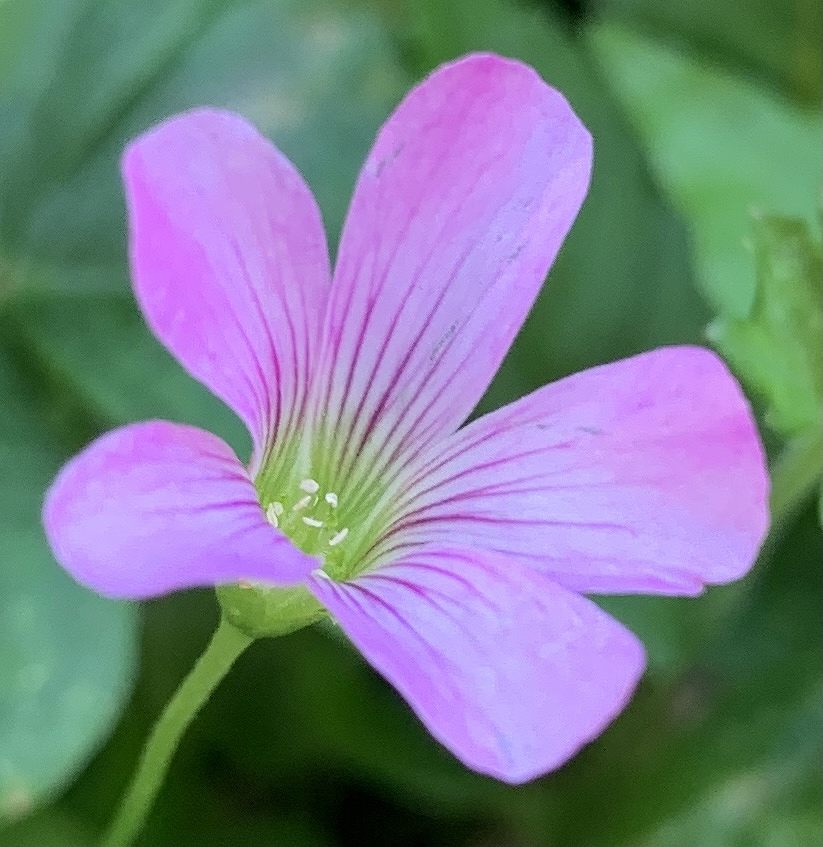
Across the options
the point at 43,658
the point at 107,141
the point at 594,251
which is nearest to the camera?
the point at 43,658

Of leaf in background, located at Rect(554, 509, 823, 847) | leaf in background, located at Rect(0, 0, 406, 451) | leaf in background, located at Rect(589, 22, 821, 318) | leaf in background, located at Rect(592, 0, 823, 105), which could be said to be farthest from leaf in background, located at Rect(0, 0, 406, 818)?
leaf in background, located at Rect(554, 509, 823, 847)

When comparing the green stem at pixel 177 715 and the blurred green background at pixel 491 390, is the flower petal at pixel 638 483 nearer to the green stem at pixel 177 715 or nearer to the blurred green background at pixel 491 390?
the green stem at pixel 177 715

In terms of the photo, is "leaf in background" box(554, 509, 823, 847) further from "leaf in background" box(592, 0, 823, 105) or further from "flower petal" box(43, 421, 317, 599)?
"flower petal" box(43, 421, 317, 599)

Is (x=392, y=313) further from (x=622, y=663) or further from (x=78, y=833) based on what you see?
(x=78, y=833)

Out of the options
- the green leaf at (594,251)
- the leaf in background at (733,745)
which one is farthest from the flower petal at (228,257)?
the leaf in background at (733,745)

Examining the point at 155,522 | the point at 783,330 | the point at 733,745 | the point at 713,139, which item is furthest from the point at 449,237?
the point at 733,745

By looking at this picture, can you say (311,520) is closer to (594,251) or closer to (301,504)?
(301,504)
